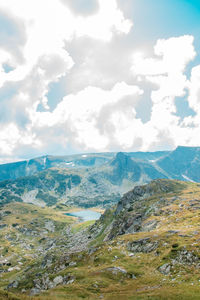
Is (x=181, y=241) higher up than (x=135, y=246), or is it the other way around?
(x=181, y=241)

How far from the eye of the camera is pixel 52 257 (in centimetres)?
9825

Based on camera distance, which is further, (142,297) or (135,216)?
(135,216)

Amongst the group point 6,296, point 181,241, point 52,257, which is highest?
point 6,296

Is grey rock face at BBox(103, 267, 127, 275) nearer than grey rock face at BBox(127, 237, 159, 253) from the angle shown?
Yes

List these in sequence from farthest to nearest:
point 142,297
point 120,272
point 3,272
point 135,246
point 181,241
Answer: point 3,272, point 135,246, point 181,241, point 120,272, point 142,297

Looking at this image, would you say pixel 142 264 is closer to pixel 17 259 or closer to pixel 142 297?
pixel 142 297

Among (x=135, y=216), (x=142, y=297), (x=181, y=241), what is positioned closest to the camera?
(x=142, y=297)

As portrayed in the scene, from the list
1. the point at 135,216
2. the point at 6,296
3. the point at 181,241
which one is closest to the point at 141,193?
the point at 135,216

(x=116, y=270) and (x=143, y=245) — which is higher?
(x=116, y=270)

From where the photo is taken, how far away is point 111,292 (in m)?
37.4

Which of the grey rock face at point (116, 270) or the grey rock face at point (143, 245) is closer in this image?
the grey rock face at point (116, 270)

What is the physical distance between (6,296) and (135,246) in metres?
42.2

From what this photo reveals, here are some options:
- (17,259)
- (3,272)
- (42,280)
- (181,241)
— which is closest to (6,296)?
(42,280)

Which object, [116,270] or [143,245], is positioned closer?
[116,270]
